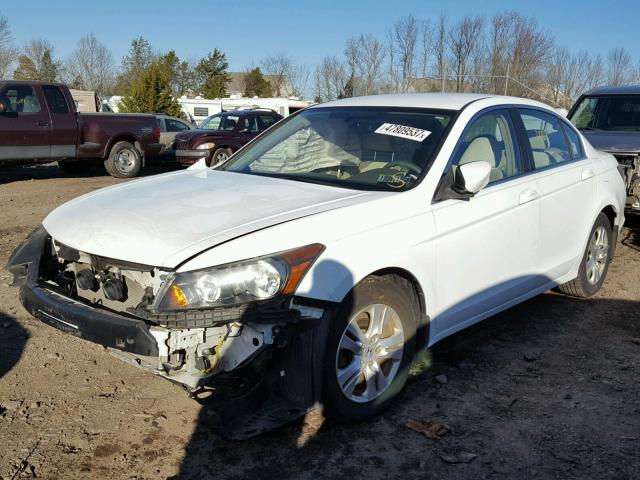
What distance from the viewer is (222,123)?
15.9 metres

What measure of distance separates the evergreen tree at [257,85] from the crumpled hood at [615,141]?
39582 mm

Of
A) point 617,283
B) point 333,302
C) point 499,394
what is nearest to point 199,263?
point 333,302

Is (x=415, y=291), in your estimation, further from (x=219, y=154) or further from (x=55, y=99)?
(x=219, y=154)

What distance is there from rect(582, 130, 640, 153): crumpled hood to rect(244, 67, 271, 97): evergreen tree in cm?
3958

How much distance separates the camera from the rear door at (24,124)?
12531 millimetres

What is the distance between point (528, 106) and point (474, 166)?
1.50 meters

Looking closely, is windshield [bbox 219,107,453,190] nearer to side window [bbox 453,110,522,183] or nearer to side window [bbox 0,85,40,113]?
side window [bbox 453,110,522,183]

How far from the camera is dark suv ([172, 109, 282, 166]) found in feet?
49.5

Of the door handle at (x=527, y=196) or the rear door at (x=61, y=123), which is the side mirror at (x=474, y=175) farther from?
the rear door at (x=61, y=123)

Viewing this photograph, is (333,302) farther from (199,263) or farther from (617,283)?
(617,283)

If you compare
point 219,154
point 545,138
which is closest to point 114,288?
point 545,138

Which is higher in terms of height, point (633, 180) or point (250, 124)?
point (250, 124)

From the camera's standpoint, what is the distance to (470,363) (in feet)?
14.1

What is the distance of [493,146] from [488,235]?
69 cm
